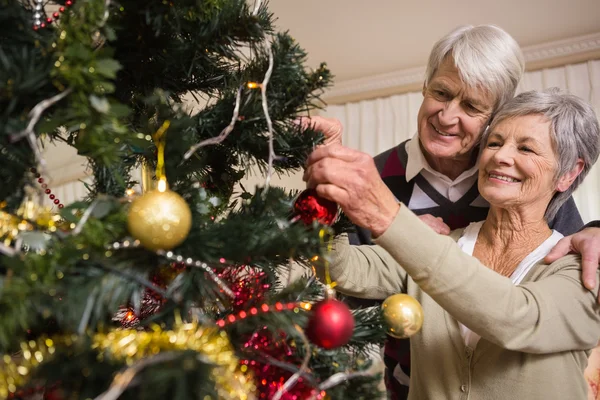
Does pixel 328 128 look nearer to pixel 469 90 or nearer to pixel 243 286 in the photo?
pixel 243 286

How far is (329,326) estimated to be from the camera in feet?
1.61

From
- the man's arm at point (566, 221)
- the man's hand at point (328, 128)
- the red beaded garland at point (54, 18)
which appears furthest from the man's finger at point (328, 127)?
the man's arm at point (566, 221)

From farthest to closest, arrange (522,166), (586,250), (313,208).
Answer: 1. (522,166)
2. (586,250)
3. (313,208)

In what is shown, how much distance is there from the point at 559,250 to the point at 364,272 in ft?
1.32

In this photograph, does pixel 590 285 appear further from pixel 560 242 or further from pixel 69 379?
pixel 69 379

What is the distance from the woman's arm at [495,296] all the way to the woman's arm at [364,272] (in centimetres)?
21

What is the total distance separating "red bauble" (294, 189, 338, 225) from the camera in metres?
0.62

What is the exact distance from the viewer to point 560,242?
100 cm

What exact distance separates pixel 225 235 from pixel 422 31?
2.18m

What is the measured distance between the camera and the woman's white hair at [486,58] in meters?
1.20

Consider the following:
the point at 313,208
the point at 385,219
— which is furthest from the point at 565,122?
the point at 313,208

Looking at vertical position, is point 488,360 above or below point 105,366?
below

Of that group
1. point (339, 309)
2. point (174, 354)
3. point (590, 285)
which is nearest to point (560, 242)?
point (590, 285)

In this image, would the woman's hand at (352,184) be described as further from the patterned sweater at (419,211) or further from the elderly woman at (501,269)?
the patterned sweater at (419,211)
